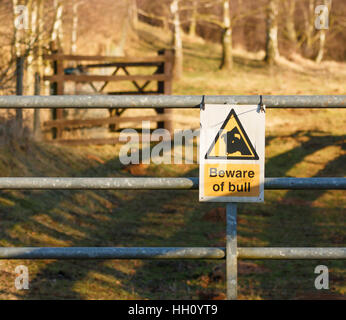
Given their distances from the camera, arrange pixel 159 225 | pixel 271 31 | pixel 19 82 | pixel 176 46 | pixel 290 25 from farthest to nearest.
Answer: pixel 290 25, pixel 271 31, pixel 176 46, pixel 19 82, pixel 159 225

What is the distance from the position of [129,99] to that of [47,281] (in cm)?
257

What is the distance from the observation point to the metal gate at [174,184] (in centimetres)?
304

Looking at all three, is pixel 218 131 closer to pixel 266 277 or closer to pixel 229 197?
pixel 229 197

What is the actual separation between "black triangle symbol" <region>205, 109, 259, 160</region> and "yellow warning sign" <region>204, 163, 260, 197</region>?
4 cm

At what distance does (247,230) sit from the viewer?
8.14 meters

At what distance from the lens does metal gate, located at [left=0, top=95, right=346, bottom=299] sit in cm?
304

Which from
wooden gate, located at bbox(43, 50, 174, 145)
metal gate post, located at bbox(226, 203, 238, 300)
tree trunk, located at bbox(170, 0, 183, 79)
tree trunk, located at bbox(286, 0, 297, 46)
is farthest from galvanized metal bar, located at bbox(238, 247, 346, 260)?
tree trunk, located at bbox(286, 0, 297, 46)

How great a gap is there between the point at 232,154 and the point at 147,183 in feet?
1.39

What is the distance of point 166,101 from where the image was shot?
3.00 m

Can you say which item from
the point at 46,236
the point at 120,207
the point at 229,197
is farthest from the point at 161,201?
the point at 229,197

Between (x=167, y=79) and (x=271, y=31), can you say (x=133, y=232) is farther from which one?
(x=271, y=31)

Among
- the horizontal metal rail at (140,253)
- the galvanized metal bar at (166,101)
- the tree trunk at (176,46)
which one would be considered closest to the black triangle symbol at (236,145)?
the galvanized metal bar at (166,101)

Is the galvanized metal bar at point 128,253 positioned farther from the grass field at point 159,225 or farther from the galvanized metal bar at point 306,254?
the grass field at point 159,225

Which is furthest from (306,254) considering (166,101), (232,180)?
(166,101)
